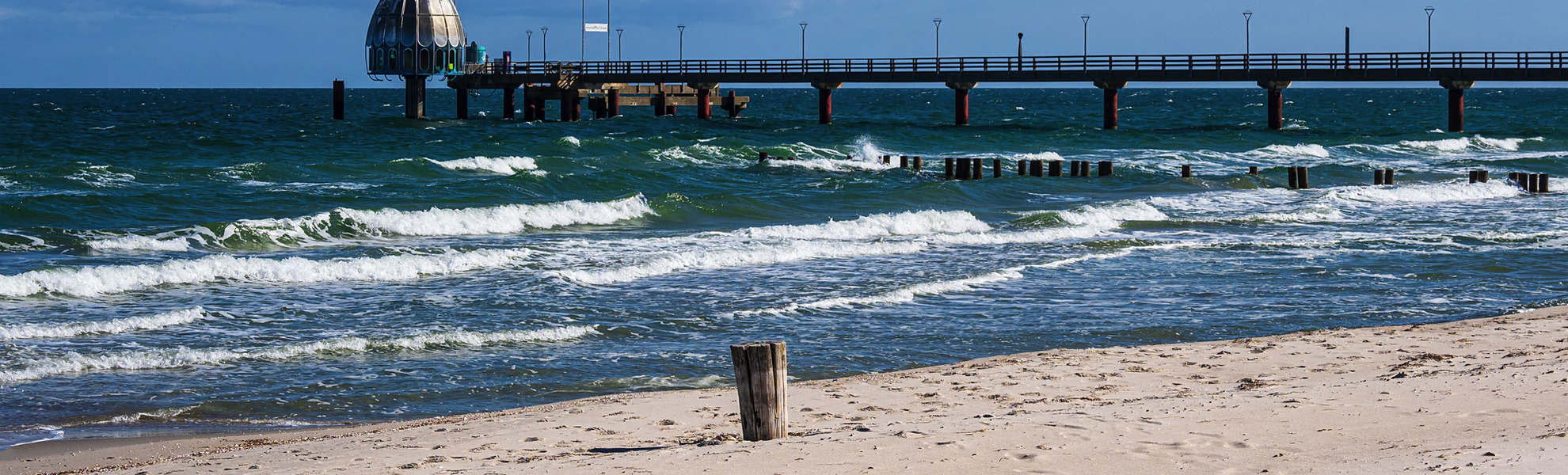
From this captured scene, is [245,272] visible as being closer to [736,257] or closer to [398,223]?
[736,257]

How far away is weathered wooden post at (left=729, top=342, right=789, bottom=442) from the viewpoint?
6.66 meters

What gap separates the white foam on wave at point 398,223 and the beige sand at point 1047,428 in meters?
11.3

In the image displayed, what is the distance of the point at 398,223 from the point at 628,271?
21.8 feet

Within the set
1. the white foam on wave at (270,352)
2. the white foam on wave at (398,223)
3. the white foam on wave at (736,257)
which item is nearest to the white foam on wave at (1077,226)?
the white foam on wave at (736,257)

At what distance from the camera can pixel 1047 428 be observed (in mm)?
6980

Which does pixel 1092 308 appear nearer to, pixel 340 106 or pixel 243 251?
pixel 243 251

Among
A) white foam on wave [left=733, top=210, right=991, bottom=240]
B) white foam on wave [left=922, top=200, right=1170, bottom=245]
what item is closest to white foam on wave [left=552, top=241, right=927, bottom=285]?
white foam on wave [left=922, top=200, right=1170, bottom=245]

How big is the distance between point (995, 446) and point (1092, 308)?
681 cm

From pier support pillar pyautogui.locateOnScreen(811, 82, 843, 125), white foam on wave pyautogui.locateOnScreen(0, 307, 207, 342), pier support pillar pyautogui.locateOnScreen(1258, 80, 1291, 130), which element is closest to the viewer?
white foam on wave pyautogui.locateOnScreen(0, 307, 207, 342)

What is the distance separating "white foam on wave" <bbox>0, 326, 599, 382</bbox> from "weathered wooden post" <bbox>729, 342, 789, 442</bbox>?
4860 mm

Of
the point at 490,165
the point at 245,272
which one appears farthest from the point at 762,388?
the point at 490,165

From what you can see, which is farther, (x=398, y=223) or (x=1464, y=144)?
(x=1464, y=144)

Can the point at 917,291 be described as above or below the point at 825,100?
below

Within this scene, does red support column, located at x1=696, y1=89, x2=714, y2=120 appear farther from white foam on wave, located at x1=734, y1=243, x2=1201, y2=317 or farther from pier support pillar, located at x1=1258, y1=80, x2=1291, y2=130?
white foam on wave, located at x1=734, y1=243, x2=1201, y2=317
